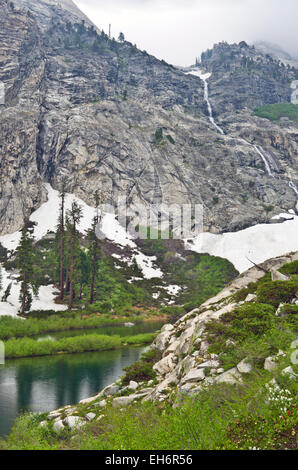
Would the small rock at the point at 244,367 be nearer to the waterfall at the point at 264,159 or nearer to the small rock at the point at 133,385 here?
the small rock at the point at 133,385

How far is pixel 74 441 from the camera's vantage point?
400 inches

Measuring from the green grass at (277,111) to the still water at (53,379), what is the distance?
5683 inches

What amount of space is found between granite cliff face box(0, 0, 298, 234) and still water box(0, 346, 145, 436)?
54606 mm

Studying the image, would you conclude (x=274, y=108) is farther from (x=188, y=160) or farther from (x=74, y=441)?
(x=74, y=441)

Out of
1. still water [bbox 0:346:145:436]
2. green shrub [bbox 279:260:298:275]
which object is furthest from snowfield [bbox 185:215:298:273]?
green shrub [bbox 279:260:298:275]

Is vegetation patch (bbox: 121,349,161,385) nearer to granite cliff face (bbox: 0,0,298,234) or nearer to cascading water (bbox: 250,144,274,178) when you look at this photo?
granite cliff face (bbox: 0,0,298,234)

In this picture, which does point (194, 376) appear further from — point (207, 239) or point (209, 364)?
point (207, 239)

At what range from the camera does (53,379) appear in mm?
26500

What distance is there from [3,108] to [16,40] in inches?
1180

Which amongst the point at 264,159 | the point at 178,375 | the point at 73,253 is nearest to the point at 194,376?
the point at 178,375

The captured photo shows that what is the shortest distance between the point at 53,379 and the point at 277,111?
16521cm

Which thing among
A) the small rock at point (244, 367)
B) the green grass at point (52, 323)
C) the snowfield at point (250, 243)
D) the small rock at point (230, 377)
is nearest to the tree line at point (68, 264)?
the green grass at point (52, 323)

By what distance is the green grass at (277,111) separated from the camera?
498 ft

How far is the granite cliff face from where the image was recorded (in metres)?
94.4
